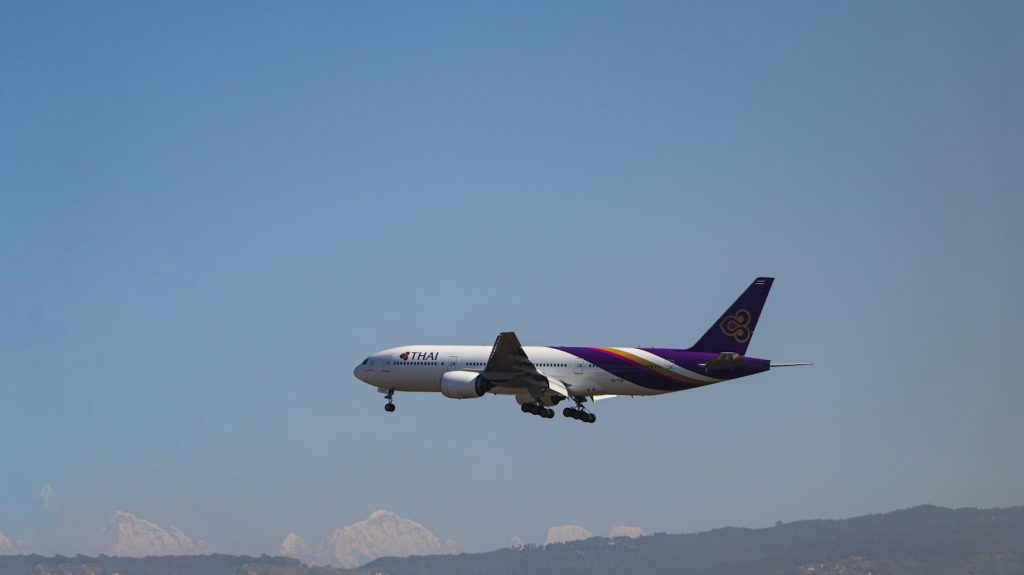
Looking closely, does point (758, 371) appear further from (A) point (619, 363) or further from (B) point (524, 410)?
(B) point (524, 410)

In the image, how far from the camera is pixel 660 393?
3366 inches

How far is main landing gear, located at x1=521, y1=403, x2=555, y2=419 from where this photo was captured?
281ft

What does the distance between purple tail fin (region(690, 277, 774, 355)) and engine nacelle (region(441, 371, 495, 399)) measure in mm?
14590

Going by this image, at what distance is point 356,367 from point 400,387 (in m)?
5.27

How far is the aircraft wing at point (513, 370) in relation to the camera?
82188 mm

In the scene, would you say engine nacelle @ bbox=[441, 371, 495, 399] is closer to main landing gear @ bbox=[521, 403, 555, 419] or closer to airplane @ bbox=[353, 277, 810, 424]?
airplane @ bbox=[353, 277, 810, 424]

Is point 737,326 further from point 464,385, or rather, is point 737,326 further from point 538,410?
point 464,385

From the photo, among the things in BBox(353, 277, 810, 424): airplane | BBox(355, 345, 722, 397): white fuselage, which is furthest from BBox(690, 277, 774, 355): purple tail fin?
BBox(355, 345, 722, 397): white fuselage

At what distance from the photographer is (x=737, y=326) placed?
3371 inches

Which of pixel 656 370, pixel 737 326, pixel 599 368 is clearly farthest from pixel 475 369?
pixel 737 326

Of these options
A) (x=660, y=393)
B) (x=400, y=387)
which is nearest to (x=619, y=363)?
(x=660, y=393)

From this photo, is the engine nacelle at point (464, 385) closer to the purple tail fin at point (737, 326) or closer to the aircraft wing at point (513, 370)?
the aircraft wing at point (513, 370)

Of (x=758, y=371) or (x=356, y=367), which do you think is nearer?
(x=758, y=371)

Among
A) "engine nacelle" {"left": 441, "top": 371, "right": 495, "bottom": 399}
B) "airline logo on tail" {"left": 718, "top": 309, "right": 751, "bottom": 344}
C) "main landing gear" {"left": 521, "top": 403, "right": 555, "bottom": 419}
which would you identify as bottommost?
"main landing gear" {"left": 521, "top": 403, "right": 555, "bottom": 419}
